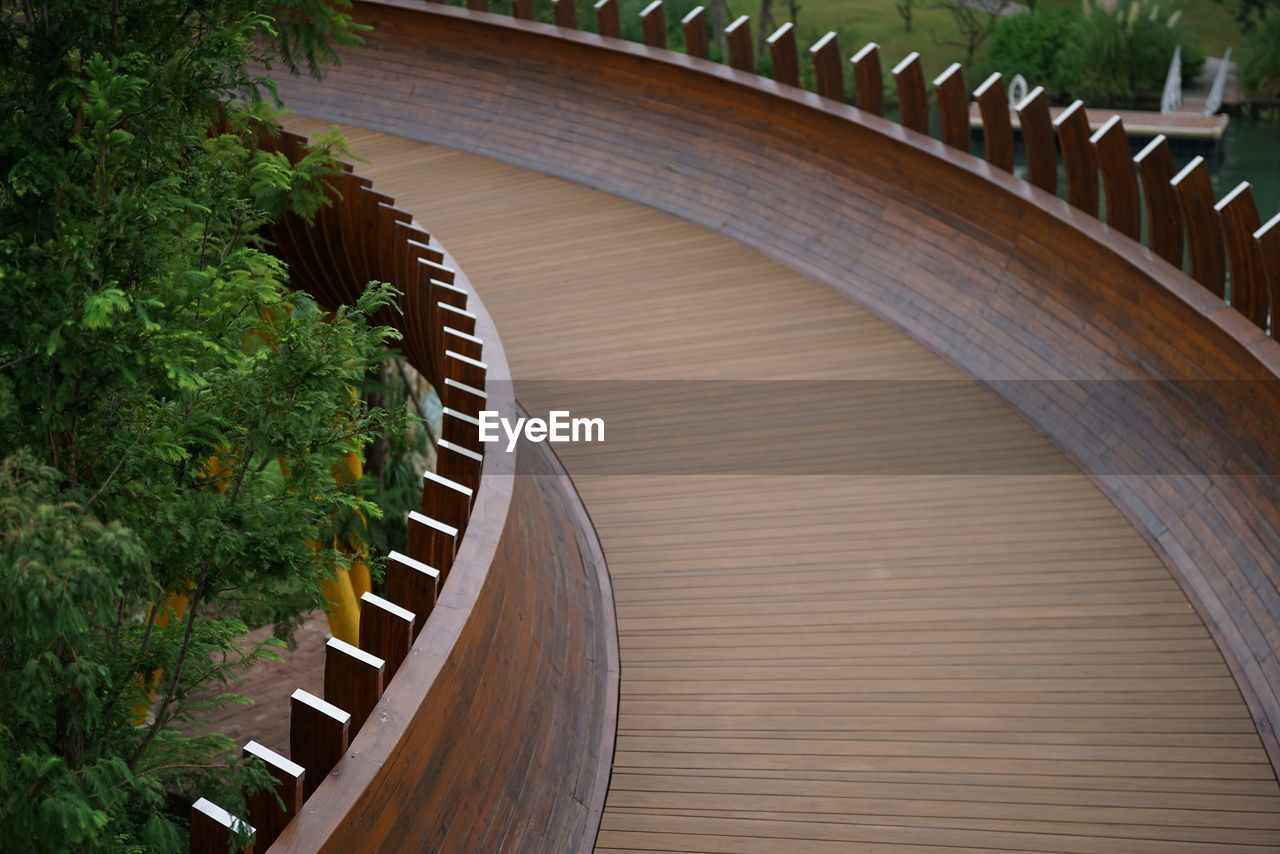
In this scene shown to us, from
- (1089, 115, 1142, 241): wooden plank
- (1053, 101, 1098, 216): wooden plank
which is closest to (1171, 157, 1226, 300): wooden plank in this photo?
(1089, 115, 1142, 241): wooden plank

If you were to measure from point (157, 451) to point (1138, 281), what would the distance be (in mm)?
4187

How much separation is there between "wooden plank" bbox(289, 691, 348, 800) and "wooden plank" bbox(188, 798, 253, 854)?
35cm

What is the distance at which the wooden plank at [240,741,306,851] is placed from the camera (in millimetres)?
2951

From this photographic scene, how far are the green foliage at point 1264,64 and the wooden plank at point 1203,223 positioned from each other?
1749 centimetres

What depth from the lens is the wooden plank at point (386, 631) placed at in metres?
3.49

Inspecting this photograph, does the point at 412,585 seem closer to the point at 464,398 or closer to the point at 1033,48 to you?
the point at 464,398

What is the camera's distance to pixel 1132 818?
168 inches

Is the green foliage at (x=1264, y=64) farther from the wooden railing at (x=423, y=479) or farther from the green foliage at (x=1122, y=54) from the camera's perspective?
the wooden railing at (x=423, y=479)

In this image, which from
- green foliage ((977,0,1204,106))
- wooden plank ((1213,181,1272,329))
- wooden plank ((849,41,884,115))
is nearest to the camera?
wooden plank ((1213,181,1272,329))

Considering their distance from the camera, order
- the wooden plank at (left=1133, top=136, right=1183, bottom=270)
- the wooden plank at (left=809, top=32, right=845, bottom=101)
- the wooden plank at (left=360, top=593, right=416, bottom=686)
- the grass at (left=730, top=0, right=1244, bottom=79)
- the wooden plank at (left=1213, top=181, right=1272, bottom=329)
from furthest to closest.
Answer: the grass at (left=730, top=0, right=1244, bottom=79)
the wooden plank at (left=809, top=32, right=845, bottom=101)
the wooden plank at (left=1133, top=136, right=1183, bottom=270)
the wooden plank at (left=1213, top=181, right=1272, bottom=329)
the wooden plank at (left=360, top=593, right=416, bottom=686)

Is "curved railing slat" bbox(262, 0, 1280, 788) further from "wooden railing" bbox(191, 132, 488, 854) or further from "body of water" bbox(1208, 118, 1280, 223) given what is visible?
"body of water" bbox(1208, 118, 1280, 223)

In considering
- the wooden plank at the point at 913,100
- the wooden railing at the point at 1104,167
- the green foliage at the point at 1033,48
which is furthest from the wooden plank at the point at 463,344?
the green foliage at the point at 1033,48

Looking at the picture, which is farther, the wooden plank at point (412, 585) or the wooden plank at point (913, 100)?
A: the wooden plank at point (913, 100)

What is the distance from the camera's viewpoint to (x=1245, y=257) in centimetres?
553
